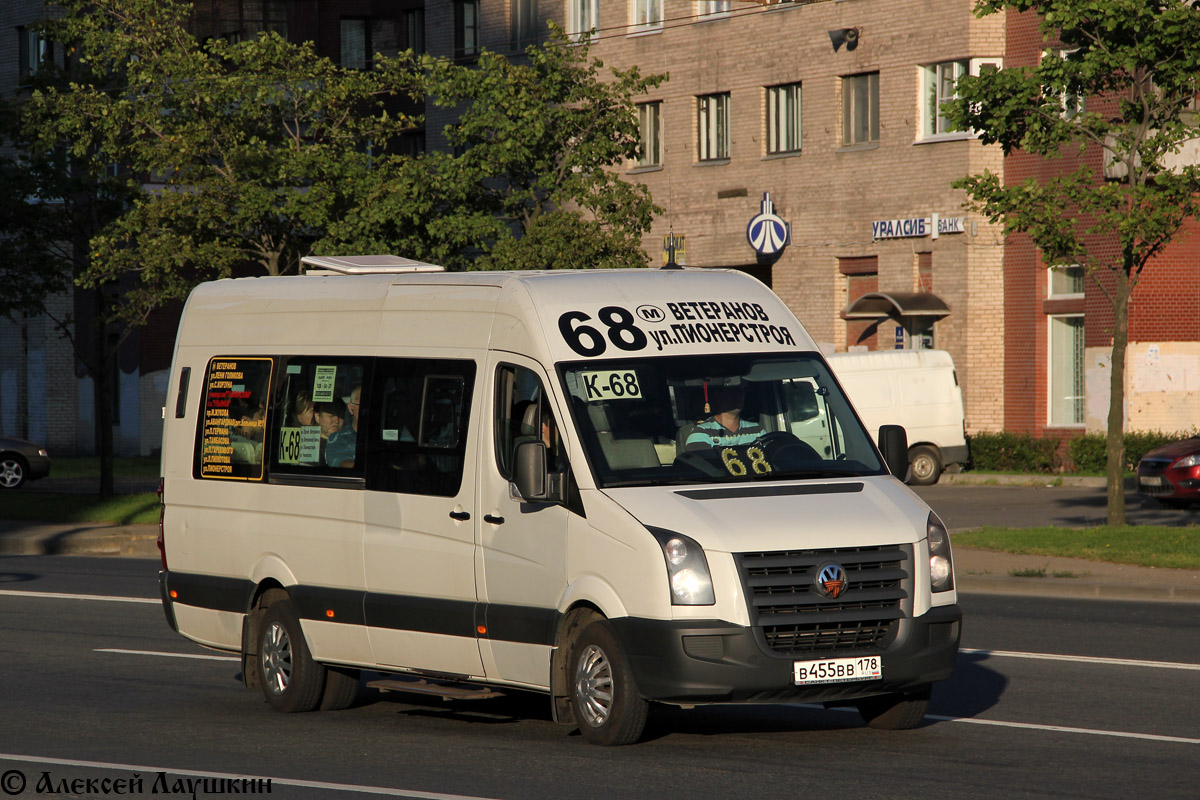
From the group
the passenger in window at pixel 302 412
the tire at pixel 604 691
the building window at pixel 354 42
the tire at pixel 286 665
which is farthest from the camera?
the building window at pixel 354 42

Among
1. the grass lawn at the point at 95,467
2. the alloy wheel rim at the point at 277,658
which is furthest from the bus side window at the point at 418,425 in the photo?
the grass lawn at the point at 95,467

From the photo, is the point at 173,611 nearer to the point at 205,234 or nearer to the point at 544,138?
the point at 205,234

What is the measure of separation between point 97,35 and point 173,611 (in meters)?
18.4

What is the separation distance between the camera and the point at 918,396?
34031mm

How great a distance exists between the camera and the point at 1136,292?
116 feet

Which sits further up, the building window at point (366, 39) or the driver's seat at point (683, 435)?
the building window at point (366, 39)

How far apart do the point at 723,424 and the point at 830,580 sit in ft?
3.89

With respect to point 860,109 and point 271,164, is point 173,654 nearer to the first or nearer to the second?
point 271,164

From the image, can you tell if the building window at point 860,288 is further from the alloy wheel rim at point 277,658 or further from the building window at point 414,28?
the alloy wheel rim at point 277,658

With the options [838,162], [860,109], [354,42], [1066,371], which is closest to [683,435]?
[1066,371]

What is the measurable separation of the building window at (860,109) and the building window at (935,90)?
4.14 ft

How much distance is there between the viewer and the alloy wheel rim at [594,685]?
8750 mm

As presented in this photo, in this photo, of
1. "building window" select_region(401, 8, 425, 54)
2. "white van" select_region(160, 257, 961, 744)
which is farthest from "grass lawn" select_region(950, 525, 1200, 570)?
"building window" select_region(401, 8, 425, 54)

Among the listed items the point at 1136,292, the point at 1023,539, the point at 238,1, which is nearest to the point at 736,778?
the point at 1023,539
